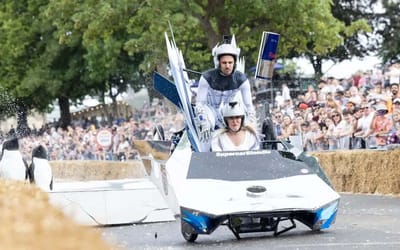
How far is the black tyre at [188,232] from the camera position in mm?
11180

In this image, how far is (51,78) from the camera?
4919cm

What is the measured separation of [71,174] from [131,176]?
7.17 metres

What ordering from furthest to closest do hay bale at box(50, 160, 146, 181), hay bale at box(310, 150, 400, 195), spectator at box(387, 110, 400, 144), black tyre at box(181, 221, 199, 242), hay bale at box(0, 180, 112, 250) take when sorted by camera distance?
hay bale at box(50, 160, 146, 181) < spectator at box(387, 110, 400, 144) < hay bale at box(310, 150, 400, 195) < black tyre at box(181, 221, 199, 242) < hay bale at box(0, 180, 112, 250)

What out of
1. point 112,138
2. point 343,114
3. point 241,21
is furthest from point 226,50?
point 112,138

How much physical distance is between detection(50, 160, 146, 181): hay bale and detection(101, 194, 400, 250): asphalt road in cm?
1370

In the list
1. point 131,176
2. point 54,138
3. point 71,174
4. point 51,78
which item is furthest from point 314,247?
point 51,78

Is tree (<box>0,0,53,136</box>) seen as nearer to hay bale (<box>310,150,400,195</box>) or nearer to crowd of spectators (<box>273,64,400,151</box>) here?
crowd of spectators (<box>273,64,400,151</box>)

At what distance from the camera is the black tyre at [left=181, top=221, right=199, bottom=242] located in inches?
440

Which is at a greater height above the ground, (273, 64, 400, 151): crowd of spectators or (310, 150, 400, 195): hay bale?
(273, 64, 400, 151): crowd of spectators

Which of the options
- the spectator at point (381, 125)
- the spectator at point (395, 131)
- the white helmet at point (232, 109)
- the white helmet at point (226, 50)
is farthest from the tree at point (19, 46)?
the white helmet at point (232, 109)

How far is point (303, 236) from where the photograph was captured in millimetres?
11297

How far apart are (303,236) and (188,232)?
1316mm

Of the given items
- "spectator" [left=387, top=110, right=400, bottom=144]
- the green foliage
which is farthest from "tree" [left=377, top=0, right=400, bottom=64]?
"spectator" [left=387, top=110, right=400, bottom=144]

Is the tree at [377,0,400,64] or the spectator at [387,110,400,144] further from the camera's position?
the tree at [377,0,400,64]
